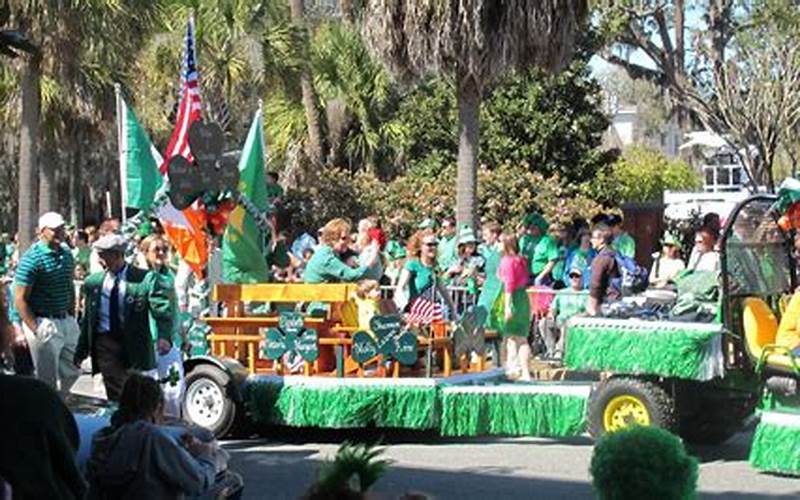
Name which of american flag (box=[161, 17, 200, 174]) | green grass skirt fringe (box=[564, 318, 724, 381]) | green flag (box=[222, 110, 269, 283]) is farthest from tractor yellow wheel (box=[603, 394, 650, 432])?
american flag (box=[161, 17, 200, 174])

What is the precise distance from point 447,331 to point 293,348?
128cm

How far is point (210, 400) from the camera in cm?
1176

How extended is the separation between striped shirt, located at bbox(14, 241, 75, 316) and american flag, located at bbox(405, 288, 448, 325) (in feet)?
9.30

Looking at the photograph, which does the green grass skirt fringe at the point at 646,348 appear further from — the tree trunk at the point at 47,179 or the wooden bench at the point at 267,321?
the tree trunk at the point at 47,179

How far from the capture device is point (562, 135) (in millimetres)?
→ 30641

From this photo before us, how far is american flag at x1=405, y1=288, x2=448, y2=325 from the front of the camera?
1253 cm

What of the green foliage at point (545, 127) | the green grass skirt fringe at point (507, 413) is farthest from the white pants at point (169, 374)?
the green foliage at point (545, 127)

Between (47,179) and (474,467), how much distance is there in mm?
16244

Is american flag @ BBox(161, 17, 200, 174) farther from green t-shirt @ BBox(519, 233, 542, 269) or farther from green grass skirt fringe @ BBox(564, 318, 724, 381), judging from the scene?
green t-shirt @ BBox(519, 233, 542, 269)

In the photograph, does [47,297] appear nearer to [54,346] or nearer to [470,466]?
[54,346]

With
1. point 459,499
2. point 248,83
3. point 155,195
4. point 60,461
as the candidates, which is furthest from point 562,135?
point 60,461

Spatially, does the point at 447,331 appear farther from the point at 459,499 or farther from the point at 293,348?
the point at 459,499

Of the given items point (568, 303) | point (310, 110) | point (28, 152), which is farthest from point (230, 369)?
point (310, 110)

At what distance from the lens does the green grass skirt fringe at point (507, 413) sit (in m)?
11.4
